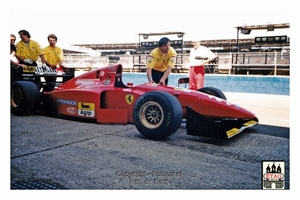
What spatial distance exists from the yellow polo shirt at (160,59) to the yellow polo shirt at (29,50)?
7.71 ft

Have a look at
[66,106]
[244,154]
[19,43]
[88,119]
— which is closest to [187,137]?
[244,154]

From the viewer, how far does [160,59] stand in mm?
4578

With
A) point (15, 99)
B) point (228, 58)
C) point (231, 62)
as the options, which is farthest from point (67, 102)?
point (228, 58)

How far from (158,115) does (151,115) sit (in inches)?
3.9

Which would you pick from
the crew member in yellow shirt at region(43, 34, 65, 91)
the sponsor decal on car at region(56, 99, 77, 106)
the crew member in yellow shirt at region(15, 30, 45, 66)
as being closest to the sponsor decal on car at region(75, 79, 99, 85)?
the sponsor decal on car at region(56, 99, 77, 106)

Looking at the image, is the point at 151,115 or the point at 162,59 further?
the point at 162,59

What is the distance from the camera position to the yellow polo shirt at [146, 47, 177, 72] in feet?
14.6

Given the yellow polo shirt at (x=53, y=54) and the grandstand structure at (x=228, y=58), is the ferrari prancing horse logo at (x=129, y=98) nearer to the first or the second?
the yellow polo shirt at (x=53, y=54)

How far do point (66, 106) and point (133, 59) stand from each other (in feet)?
30.9

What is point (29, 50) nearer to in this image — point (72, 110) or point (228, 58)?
point (72, 110)

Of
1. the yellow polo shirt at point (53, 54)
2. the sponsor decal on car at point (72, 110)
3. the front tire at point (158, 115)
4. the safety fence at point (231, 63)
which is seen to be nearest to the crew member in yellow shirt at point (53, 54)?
the yellow polo shirt at point (53, 54)

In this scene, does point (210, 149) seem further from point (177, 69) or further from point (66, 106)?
point (177, 69)

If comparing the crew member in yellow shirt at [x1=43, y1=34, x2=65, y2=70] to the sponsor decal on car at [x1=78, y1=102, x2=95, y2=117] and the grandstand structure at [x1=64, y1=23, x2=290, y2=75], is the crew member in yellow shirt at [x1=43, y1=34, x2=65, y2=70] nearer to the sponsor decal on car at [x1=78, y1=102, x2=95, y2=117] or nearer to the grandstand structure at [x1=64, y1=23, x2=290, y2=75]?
the sponsor decal on car at [x1=78, y1=102, x2=95, y2=117]

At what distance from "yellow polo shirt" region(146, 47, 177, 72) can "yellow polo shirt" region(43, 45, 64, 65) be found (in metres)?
2.32
